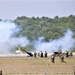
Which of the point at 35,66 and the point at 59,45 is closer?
the point at 35,66

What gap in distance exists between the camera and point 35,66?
6406cm

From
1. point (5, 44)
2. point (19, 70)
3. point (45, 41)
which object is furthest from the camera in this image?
point (45, 41)

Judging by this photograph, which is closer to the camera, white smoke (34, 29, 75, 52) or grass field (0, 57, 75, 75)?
grass field (0, 57, 75, 75)

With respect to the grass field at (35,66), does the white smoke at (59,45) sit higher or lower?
higher

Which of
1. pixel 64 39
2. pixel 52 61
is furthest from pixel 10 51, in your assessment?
pixel 52 61

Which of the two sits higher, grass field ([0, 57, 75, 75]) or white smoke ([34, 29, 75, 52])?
white smoke ([34, 29, 75, 52])

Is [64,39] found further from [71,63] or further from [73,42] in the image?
[71,63]

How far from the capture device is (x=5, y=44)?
120m

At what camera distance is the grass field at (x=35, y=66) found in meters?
57.7

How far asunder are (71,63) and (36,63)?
4861 mm

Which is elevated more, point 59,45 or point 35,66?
point 59,45

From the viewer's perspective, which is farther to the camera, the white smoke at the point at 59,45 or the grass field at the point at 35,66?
the white smoke at the point at 59,45

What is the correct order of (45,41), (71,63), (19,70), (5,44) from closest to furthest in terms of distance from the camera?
(19,70) → (71,63) → (5,44) → (45,41)

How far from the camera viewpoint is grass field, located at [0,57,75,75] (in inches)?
2271
